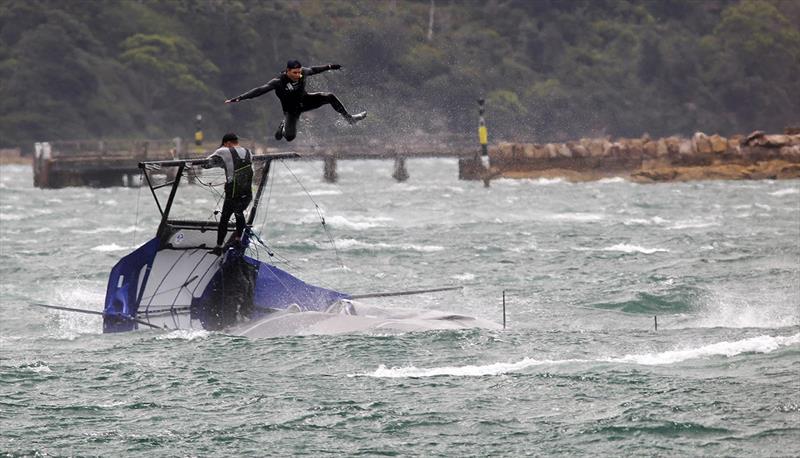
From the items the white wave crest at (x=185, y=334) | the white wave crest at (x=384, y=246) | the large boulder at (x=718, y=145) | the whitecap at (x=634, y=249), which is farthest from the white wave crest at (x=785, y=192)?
the white wave crest at (x=185, y=334)

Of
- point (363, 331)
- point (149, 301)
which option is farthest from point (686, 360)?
point (149, 301)

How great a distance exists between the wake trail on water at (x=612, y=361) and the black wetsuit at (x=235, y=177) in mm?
3531

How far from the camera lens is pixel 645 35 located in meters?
154

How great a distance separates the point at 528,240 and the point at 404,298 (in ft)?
39.7

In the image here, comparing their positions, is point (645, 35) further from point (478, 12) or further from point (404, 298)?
point (404, 298)

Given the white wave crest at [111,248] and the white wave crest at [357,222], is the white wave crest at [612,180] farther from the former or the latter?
the white wave crest at [111,248]

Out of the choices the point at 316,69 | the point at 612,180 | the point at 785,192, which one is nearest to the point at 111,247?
the point at 316,69

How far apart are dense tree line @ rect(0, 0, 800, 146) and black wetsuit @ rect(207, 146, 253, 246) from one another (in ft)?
324

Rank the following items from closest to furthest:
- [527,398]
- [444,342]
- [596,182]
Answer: [527,398] < [444,342] < [596,182]

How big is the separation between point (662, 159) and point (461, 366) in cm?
6819

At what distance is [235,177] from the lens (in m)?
20.2

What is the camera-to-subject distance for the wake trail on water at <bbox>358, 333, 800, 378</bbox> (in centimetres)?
1817

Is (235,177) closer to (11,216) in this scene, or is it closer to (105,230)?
(105,230)

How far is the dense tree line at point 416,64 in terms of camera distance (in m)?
133
